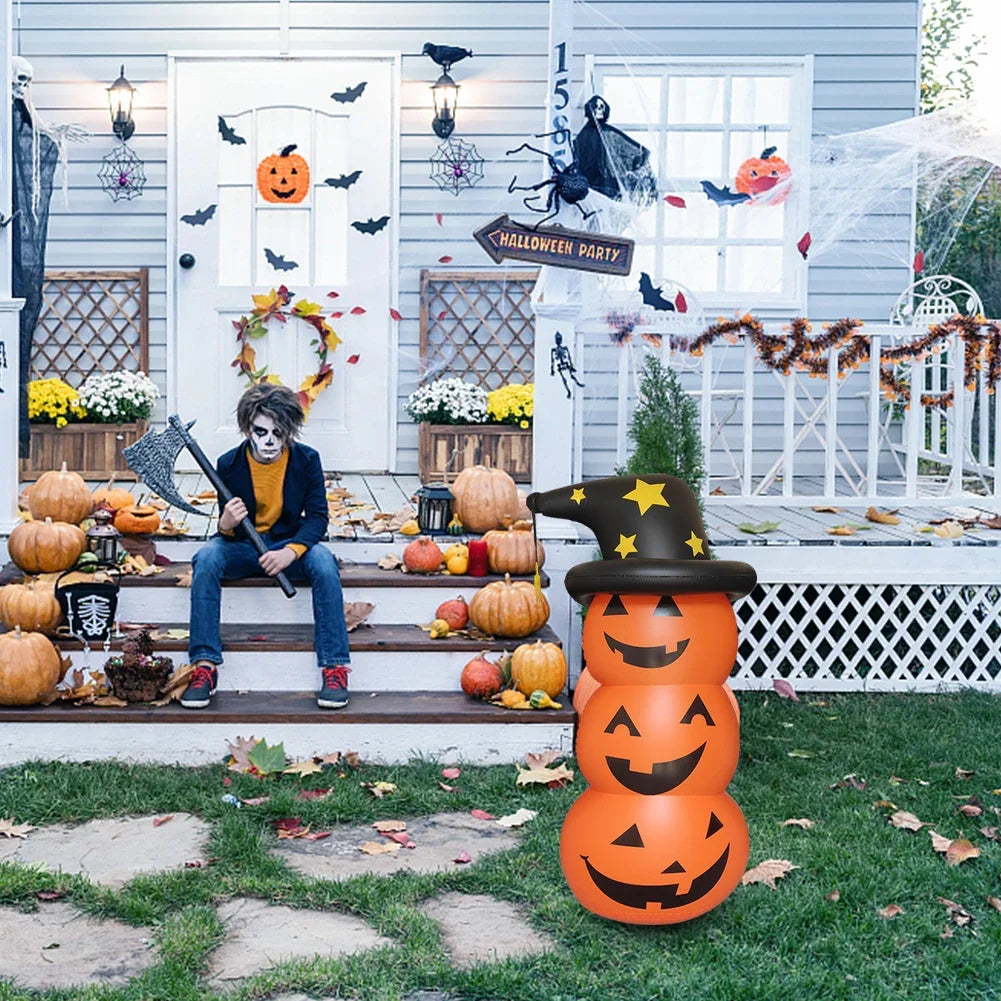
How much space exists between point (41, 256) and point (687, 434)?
11.6 feet

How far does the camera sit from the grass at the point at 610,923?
2.92 meters

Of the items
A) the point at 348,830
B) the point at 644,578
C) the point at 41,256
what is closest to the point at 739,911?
the point at 644,578

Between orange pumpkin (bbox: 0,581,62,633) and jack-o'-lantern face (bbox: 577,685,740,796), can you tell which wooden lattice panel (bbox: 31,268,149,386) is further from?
jack-o'-lantern face (bbox: 577,685,740,796)

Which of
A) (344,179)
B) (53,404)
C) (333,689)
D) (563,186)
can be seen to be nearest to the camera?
(333,689)

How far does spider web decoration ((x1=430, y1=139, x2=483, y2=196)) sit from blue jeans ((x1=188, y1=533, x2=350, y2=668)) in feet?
11.4

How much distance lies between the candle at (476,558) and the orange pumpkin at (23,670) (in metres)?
1.57

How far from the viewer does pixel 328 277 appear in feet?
25.7

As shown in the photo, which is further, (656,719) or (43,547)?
(43,547)

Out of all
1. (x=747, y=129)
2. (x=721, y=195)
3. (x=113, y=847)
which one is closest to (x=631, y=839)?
(x=113, y=847)

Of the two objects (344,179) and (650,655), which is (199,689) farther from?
(344,179)

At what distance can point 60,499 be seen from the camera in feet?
17.7

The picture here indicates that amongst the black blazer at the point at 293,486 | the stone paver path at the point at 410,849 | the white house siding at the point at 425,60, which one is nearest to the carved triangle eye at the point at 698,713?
the stone paver path at the point at 410,849

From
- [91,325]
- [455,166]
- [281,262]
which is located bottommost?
[91,325]

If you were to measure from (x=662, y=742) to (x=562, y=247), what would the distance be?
99.9 inches
